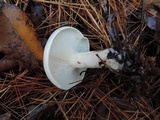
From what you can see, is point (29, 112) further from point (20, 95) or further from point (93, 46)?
point (93, 46)

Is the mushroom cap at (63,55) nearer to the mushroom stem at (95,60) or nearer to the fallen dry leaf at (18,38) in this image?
the mushroom stem at (95,60)

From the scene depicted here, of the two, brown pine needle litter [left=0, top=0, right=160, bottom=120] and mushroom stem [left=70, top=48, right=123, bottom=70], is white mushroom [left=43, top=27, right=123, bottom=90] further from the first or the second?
brown pine needle litter [left=0, top=0, right=160, bottom=120]

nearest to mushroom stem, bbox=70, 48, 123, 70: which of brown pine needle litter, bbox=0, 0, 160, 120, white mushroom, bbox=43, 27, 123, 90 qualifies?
white mushroom, bbox=43, 27, 123, 90

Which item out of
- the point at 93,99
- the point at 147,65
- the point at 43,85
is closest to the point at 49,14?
the point at 43,85

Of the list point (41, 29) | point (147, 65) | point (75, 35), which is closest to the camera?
point (147, 65)

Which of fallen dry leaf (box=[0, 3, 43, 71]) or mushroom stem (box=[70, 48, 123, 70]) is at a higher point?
fallen dry leaf (box=[0, 3, 43, 71])
